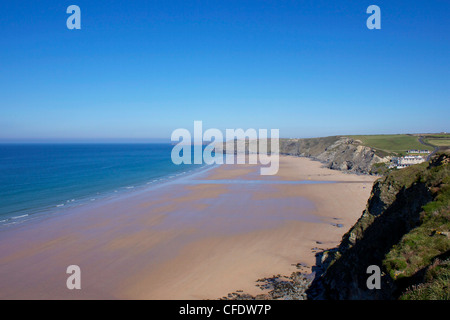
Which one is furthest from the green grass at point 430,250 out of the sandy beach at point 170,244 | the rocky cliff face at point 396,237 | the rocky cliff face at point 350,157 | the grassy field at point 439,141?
the grassy field at point 439,141

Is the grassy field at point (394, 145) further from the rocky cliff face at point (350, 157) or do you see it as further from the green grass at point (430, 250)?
the green grass at point (430, 250)

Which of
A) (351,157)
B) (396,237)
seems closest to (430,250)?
(396,237)

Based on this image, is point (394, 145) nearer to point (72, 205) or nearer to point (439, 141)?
point (439, 141)

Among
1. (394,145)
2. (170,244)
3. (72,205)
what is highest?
(394,145)

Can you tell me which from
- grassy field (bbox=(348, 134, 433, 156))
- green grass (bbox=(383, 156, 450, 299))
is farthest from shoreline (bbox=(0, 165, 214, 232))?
grassy field (bbox=(348, 134, 433, 156))

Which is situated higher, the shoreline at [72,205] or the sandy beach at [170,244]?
the shoreline at [72,205]

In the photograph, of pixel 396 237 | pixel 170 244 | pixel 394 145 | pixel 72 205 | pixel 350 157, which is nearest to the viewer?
pixel 396 237
